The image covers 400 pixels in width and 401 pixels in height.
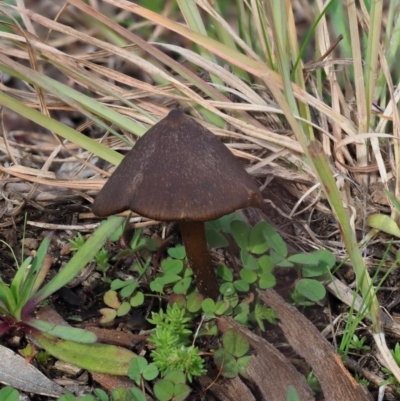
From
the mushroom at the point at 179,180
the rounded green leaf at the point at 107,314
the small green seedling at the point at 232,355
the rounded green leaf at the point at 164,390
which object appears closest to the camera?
the mushroom at the point at 179,180

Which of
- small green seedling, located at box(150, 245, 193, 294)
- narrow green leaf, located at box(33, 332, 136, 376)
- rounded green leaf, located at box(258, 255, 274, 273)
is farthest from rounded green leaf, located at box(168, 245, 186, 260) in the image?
narrow green leaf, located at box(33, 332, 136, 376)

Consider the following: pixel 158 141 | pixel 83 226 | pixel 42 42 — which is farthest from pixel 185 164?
pixel 42 42

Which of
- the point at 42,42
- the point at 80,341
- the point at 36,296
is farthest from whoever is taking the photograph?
the point at 42,42

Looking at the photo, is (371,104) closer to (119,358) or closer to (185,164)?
(185,164)

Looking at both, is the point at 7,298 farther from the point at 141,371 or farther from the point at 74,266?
the point at 141,371

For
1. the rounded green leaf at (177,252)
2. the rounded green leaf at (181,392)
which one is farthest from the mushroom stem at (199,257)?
the rounded green leaf at (181,392)

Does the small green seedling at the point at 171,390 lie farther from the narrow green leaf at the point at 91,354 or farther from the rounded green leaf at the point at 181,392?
the narrow green leaf at the point at 91,354

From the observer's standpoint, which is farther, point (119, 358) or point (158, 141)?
point (119, 358)

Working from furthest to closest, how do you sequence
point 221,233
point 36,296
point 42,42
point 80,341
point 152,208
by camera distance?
point 42,42 → point 221,233 → point 36,296 → point 80,341 → point 152,208
